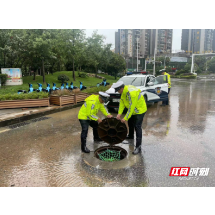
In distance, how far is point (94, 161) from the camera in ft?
13.8

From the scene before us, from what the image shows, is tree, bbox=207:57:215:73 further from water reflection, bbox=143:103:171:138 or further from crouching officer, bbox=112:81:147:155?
crouching officer, bbox=112:81:147:155

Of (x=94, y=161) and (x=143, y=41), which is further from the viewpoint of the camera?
(x=143, y=41)

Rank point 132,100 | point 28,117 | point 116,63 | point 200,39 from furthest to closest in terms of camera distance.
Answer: point 200,39 → point 116,63 → point 28,117 → point 132,100

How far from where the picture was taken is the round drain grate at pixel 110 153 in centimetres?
453

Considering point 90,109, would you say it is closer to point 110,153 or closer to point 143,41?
point 110,153

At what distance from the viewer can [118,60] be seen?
33.8 metres

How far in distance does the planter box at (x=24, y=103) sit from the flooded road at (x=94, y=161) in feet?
8.71

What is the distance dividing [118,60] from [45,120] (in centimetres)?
2790

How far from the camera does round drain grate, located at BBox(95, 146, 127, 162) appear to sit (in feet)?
14.9

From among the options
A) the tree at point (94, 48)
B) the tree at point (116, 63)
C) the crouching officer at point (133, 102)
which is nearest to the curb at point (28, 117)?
the crouching officer at point (133, 102)

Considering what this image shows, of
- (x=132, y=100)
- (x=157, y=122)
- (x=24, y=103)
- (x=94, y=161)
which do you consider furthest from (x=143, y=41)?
(x=94, y=161)

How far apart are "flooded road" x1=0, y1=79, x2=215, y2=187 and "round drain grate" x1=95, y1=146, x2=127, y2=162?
19 centimetres

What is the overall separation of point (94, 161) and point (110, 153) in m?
0.62

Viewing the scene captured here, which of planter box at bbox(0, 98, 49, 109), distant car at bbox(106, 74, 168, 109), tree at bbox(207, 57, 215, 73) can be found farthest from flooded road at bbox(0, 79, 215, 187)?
tree at bbox(207, 57, 215, 73)
